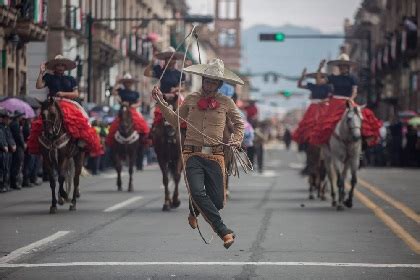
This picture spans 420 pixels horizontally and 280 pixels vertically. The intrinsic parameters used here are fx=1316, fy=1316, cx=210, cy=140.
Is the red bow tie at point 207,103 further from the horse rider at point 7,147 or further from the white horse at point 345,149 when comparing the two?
the horse rider at point 7,147

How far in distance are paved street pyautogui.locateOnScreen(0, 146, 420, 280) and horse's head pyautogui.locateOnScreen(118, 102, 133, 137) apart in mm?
2986

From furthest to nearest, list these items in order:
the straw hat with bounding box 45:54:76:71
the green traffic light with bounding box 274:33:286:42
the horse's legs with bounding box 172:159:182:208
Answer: the green traffic light with bounding box 274:33:286:42 → the horse's legs with bounding box 172:159:182:208 → the straw hat with bounding box 45:54:76:71

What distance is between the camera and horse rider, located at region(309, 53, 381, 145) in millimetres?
21656

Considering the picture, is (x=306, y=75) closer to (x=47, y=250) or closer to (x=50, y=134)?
(x=50, y=134)

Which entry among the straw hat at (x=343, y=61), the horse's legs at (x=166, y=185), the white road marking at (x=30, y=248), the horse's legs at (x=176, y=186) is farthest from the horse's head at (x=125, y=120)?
the white road marking at (x=30, y=248)

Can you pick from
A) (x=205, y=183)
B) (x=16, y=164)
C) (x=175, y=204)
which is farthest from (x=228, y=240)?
(x=16, y=164)

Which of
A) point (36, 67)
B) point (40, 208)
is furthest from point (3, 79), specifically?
point (40, 208)

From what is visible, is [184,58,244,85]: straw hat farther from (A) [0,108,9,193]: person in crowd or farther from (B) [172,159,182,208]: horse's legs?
(A) [0,108,9,193]: person in crowd

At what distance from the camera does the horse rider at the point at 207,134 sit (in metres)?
13.2

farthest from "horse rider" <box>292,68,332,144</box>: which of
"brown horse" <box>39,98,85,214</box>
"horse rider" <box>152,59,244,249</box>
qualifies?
"horse rider" <box>152,59,244,249</box>

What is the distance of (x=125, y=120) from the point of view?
2694 centimetres

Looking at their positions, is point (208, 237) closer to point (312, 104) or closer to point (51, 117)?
point (51, 117)

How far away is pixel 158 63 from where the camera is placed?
21.8m

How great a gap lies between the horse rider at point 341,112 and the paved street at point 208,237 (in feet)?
3.88
